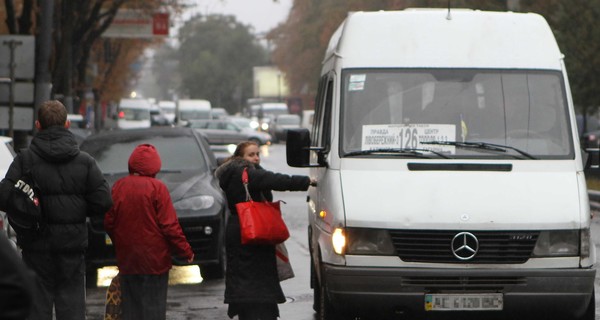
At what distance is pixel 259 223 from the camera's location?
860 centimetres

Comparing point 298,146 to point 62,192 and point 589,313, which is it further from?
point 589,313

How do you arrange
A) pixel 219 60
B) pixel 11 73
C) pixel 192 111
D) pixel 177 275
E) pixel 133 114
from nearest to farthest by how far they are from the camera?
pixel 177 275, pixel 11 73, pixel 133 114, pixel 192 111, pixel 219 60

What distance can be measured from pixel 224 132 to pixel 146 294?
1478 inches

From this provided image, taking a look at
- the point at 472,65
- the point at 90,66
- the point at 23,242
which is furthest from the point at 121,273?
the point at 90,66

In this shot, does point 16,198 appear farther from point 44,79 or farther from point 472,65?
point 44,79

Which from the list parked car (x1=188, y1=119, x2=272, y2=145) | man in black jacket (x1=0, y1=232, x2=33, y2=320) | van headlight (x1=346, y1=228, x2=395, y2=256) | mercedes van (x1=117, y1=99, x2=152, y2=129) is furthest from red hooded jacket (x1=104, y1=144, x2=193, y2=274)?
mercedes van (x1=117, y1=99, x2=152, y2=129)

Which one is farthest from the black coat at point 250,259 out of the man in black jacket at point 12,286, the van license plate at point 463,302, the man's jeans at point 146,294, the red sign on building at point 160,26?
the red sign on building at point 160,26

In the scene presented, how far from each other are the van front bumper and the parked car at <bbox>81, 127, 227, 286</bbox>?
142 inches

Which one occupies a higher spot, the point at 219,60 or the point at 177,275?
the point at 177,275

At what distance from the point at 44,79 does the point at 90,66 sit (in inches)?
1493

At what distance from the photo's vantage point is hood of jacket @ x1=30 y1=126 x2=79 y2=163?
8.00 m

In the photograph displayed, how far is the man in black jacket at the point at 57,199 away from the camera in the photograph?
7.98 meters

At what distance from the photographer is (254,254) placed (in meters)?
8.73

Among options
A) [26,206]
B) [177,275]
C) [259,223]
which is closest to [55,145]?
[26,206]
